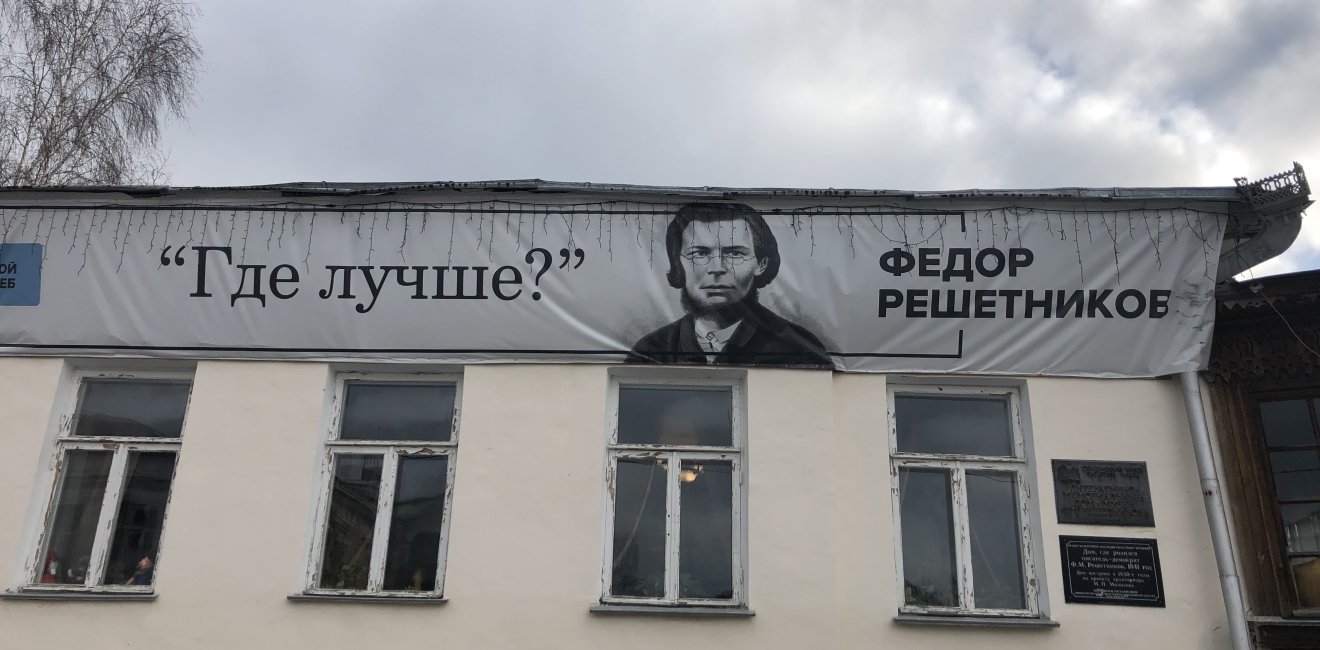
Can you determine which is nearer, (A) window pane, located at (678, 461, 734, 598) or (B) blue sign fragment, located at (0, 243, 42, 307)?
(A) window pane, located at (678, 461, 734, 598)

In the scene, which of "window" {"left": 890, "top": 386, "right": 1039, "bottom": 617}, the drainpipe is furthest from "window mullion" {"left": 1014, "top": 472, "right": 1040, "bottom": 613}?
the drainpipe

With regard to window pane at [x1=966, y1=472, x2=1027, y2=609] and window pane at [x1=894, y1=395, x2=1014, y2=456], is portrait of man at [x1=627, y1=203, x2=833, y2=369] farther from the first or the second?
window pane at [x1=966, y1=472, x2=1027, y2=609]

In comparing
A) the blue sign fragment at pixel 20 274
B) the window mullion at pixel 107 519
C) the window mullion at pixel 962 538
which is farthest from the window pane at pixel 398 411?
the window mullion at pixel 962 538

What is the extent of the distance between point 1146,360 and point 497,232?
495 centimetres

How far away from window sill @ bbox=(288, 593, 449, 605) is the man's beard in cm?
270

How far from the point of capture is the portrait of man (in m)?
6.80

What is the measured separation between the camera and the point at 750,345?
22.4ft

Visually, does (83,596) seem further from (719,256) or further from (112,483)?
(719,256)

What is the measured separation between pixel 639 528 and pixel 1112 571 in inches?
128

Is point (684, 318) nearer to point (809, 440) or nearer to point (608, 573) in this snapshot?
point (809, 440)

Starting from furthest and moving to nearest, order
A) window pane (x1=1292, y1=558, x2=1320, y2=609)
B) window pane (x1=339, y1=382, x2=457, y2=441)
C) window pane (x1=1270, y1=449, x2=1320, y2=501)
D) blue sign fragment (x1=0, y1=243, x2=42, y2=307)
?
blue sign fragment (x1=0, y1=243, x2=42, y2=307) → window pane (x1=339, y1=382, x2=457, y2=441) → window pane (x1=1270, y1=449, x2=1320, y2=501) → window pane (x1=1292, y1=558, x2=1320, y2=609)

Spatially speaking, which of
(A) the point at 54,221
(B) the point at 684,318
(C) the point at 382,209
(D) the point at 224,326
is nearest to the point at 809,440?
(B) the point at 684,318

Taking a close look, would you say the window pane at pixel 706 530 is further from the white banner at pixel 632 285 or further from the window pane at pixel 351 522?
the window pane at pixel 351 522

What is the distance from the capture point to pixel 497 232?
712 cm
